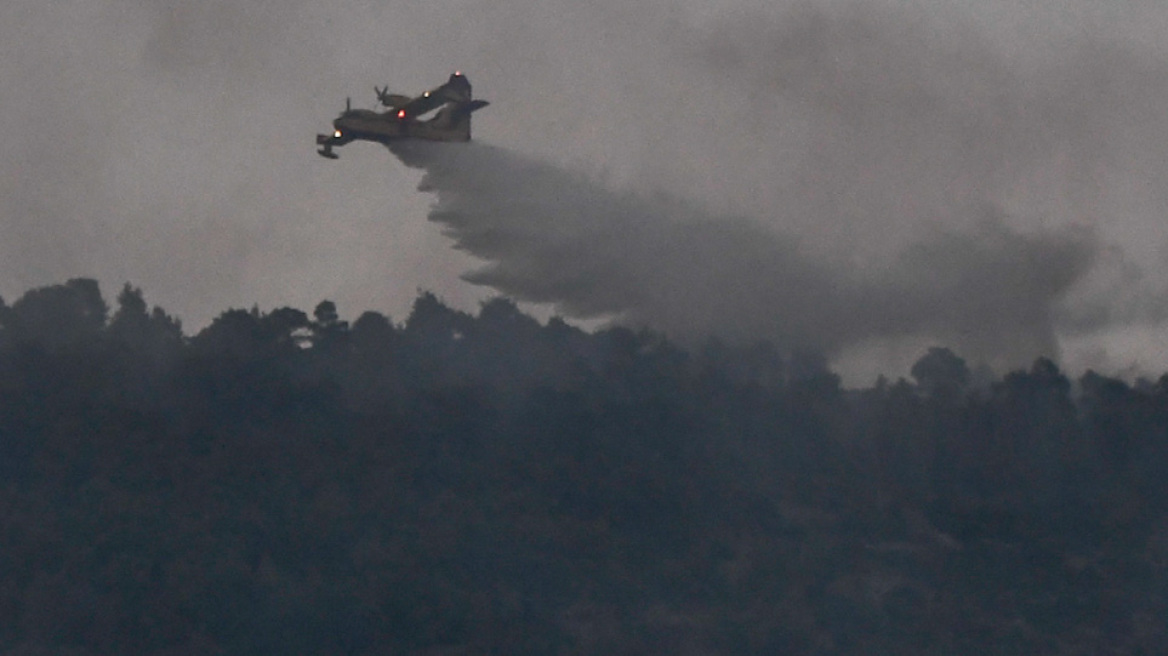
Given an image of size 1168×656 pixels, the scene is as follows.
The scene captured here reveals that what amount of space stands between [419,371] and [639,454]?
39.5ft

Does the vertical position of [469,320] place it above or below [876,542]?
above

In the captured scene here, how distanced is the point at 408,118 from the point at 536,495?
28071 mm

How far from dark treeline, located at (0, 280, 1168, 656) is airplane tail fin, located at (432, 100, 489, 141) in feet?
63.8

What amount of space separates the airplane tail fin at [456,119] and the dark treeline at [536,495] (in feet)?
63.8

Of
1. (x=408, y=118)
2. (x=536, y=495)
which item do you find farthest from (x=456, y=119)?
(x=536, y=495)

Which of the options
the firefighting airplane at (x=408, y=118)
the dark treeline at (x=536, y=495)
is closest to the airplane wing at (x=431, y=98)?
the firefighting airplane at (x=408, y=118)

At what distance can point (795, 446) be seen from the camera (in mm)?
122438

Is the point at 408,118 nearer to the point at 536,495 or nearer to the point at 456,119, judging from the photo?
the point at 456,119

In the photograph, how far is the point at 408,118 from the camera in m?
89.7

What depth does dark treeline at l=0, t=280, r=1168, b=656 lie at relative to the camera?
100000 millimetres

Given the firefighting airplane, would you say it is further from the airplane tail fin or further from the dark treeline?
the dark treeline

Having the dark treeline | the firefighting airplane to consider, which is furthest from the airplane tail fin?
the dark treeline

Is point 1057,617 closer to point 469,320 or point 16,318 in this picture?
point 469,320

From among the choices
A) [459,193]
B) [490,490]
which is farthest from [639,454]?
[459,193]
